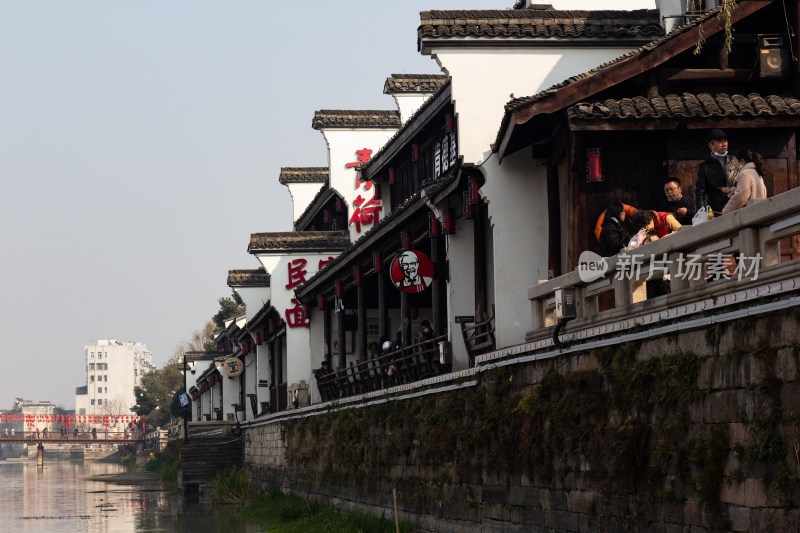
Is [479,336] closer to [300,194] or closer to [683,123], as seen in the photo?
[683,123]

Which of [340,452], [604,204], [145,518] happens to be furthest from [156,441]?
[604,204]

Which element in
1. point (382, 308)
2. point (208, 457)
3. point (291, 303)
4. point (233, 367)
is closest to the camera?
point (382, 308)

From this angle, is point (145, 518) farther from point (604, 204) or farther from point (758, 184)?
point (758, 184)

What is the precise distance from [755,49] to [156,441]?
79.6 metres

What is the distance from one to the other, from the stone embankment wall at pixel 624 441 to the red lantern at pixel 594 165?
101 inches

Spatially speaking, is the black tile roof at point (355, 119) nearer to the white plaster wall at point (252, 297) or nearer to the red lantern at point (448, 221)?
the white plaster wall at point (252, 297)

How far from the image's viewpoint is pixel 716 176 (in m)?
11.5

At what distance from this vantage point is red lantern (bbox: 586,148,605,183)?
13.8 m

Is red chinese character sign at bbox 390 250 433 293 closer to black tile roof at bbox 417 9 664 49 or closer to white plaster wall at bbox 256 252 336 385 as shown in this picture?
black tile roof at bbox 417 9 664 49

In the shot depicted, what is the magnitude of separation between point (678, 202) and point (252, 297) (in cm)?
3133

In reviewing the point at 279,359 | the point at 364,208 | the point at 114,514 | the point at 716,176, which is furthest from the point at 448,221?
the point at 279,359

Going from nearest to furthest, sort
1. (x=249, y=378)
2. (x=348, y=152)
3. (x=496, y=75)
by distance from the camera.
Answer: (x=496, y=75), (x=348, y=152), (x=249, y=378)

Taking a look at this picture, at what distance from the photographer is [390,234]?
2264 centimetres

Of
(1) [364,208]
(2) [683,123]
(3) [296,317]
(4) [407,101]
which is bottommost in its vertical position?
(3) [296,317]
